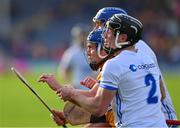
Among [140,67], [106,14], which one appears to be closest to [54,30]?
[106,14]

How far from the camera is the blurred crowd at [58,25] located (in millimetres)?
33219

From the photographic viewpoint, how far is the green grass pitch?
1877cm

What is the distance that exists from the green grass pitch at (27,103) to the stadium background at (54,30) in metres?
0.30

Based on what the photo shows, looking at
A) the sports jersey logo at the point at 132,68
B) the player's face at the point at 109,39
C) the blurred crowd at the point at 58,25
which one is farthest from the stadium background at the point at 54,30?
the sports jersey logo at the point at 132,68

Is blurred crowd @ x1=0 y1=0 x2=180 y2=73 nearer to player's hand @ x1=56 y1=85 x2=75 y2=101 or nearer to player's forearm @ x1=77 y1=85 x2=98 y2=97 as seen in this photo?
player's forearm @ x1=77 y1=85 x2=98 y2=97

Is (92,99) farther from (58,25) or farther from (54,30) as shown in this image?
(58,25)

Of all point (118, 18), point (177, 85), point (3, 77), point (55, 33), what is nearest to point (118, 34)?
point (118, 18)

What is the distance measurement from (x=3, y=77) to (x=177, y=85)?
7.85m

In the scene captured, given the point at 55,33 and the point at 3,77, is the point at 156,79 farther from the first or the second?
the point at 55,33

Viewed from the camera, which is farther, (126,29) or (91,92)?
(91,92)

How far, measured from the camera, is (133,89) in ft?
23.0

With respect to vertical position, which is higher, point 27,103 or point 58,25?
point 27,103

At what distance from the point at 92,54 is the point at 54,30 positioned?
88.8 ft

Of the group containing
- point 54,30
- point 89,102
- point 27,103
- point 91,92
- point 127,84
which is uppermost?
point 127,84
